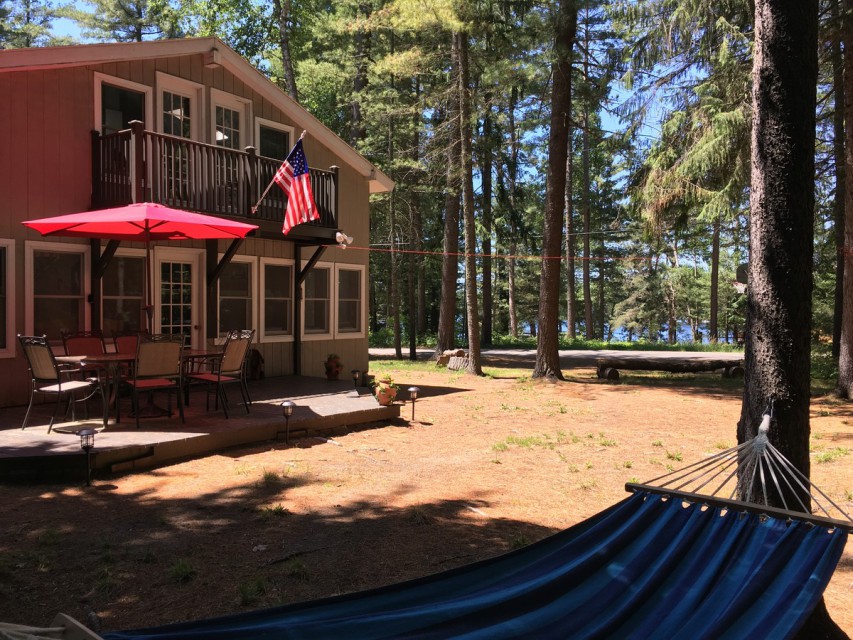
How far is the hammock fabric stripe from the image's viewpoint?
2291 millimetres

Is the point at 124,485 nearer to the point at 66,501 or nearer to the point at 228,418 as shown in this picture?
the point at 66,501

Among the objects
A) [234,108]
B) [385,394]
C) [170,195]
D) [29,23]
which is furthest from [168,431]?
[29,23]

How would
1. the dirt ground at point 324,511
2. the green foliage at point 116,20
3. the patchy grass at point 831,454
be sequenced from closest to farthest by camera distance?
the dirt ground at point 324,511, the patchy grass at point 831,454, the green foliage at point 116,20

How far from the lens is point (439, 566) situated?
3871mm

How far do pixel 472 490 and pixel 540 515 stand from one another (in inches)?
33.3

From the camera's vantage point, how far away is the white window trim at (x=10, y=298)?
25.8ft

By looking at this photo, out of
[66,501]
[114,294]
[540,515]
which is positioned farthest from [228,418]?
[540,515]

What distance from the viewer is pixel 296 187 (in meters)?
9.52

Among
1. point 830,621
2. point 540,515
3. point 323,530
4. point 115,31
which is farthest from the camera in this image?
point 115,31

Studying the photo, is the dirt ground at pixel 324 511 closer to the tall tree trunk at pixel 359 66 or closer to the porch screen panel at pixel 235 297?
the porch screen panel at pixel 235 297

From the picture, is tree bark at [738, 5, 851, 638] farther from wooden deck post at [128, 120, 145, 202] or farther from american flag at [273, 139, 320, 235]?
wooden deck post at [128, 120, 145, 202]

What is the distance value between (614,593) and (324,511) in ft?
9.20

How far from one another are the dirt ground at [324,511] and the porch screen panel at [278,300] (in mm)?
3853

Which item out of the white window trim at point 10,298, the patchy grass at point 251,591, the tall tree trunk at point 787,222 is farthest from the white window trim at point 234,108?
the tall tree trunk at point 787,222
